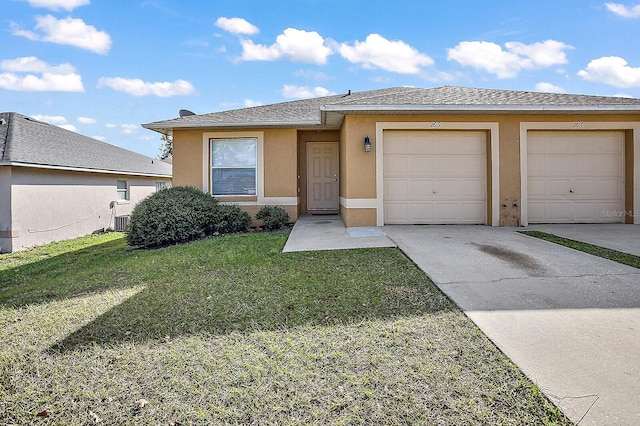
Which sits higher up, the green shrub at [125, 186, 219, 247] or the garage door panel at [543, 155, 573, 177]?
the garage door panel at [543, 155, 573, 177]

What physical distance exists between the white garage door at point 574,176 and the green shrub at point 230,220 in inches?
293

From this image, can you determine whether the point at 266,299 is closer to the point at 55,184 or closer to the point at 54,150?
the point at 55,184

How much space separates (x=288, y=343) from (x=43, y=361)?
1.88 m

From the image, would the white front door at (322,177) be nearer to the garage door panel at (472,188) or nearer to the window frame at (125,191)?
the garage door panel at (472,188)

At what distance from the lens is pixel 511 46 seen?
1295 cm

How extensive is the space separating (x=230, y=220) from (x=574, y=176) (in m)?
8.91

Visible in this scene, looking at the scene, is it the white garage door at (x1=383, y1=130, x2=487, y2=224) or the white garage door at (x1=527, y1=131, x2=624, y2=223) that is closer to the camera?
the white garage door at (x1=383, y1=130, x2=487, y2=224)

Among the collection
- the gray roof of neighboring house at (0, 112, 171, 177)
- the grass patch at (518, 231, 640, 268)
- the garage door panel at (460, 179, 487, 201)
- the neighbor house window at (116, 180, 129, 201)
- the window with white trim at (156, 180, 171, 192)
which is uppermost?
the gray roof of neighboring house at (0, 112, 171, 177)

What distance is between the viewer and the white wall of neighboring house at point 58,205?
1034 cm

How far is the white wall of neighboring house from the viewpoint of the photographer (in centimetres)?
1034

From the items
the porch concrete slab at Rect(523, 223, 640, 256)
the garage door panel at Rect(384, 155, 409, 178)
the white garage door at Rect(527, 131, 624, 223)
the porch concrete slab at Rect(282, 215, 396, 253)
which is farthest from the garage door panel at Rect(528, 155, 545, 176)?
the porch concrete slab at Rect(282, 215, 396, 253)

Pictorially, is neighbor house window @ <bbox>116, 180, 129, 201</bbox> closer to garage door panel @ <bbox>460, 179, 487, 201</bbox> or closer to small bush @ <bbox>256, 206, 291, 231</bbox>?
small bush @ <bbox>256, 206, 291, 231</bbox>

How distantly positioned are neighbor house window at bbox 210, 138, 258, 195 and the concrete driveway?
5.75 m

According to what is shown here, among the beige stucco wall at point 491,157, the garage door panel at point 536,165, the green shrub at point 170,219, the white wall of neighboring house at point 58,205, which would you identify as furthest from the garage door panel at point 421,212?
the white wall of neighboring house at point 58,205
